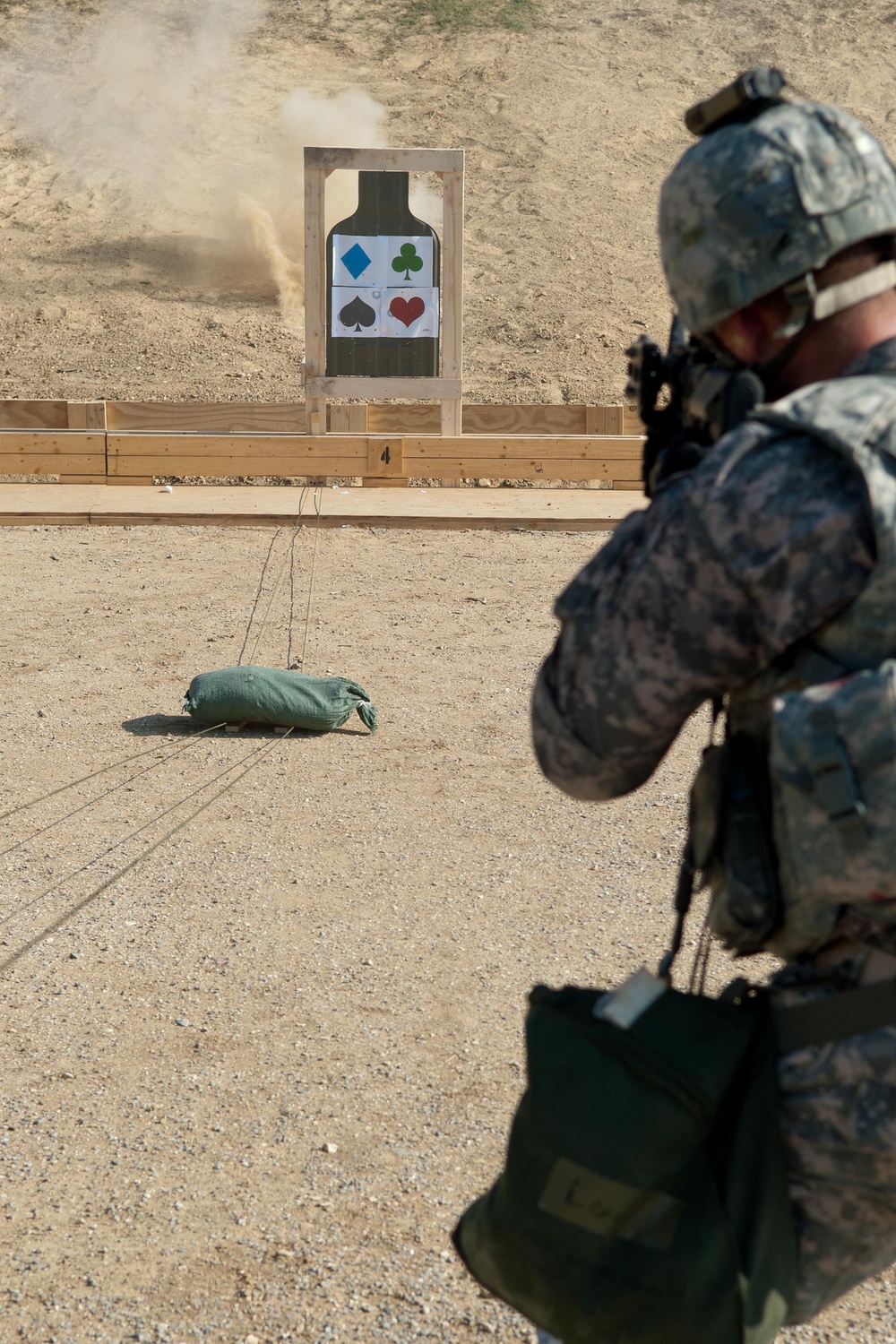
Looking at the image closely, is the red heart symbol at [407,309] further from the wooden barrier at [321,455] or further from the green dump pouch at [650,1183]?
the green dump pouch at [650,1183]

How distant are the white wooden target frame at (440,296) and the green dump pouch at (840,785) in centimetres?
880

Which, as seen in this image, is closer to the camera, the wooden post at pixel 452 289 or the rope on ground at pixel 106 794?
the rope on ground at pixel 106 794

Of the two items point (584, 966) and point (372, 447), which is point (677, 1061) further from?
point (372, 447)

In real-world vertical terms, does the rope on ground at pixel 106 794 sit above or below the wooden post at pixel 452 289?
below

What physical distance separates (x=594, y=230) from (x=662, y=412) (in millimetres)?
20745

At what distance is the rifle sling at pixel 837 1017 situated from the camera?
1446mm

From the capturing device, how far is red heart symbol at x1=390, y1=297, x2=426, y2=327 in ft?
33.7

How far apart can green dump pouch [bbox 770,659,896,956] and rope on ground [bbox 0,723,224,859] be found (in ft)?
10.7

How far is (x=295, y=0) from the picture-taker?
2805 centimetres

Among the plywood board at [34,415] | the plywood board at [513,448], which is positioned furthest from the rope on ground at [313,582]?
the plywood board at [34,415]

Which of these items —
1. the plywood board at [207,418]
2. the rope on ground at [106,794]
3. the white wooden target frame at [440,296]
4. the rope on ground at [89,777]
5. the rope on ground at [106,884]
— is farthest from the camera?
the plywood board at [207,418]

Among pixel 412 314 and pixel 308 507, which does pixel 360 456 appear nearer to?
pixel 308 507

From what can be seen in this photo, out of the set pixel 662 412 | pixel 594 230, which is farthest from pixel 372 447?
pixel 594 230

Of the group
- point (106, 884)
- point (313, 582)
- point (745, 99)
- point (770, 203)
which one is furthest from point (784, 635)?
point (313, 582)
